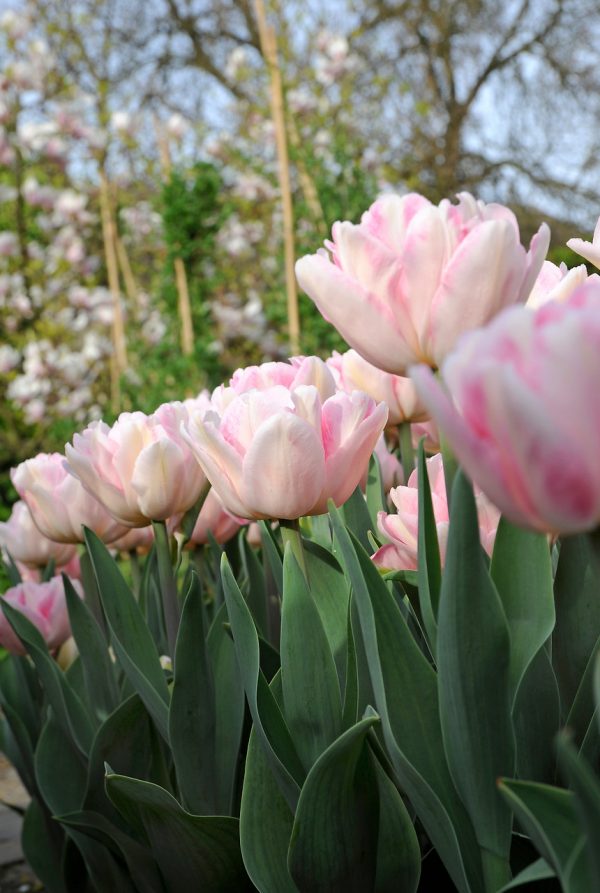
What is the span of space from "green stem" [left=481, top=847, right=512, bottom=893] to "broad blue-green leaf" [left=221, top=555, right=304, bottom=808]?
0.61 feet

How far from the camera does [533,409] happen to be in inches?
15.4

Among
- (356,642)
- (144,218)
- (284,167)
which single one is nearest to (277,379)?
(356,642)

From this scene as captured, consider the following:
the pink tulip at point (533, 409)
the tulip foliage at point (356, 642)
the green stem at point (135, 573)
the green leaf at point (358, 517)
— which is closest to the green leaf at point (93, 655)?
the tulip foliage at point (356, 642)

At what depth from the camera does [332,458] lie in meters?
0.82

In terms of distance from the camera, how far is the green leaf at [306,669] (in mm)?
839

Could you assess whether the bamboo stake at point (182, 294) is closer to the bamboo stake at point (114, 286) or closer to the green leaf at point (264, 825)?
the bamboo stake at point (114, 286)

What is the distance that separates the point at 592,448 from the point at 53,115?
588cm

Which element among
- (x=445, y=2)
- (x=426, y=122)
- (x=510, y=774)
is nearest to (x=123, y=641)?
(x=510, y=774)

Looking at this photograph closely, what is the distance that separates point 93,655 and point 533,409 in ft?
3.18

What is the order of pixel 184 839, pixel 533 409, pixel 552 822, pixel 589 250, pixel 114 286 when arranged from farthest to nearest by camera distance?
pixel 114 286 → pixel 184 839 → pixel 589 250 → pixel 552 822 → pixel 533 409

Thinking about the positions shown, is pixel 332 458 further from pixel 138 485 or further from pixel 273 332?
pixel 273 332

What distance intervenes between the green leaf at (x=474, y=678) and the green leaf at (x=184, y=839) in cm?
35

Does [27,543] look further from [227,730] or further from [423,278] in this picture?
[423,278]

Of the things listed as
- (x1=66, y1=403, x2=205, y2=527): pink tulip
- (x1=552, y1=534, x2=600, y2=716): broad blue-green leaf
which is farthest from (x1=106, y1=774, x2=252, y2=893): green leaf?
(x1=552, y1=534, x2=600, y2=716): broad blue-green leaf
